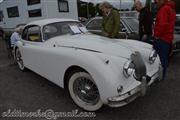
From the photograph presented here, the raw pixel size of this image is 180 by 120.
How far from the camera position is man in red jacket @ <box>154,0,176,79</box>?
13.8 ft

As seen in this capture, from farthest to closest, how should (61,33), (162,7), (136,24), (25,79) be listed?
(136,24)
(25,79)
(61,33)
(162,7)

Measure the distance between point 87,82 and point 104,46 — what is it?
2.35 ft

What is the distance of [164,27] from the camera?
424cm

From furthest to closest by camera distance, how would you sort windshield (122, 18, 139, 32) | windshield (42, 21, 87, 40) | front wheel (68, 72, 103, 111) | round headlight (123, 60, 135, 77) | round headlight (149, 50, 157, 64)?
windshield (122, 18, 139, 32) < windshield (42, 21, 87, 40) < round headlight (149, 50, 157, 64) < front wheel (68, 72, 103, 111) < round headlight (123, 60, 135, 77)

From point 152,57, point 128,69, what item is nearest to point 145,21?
point 152,57

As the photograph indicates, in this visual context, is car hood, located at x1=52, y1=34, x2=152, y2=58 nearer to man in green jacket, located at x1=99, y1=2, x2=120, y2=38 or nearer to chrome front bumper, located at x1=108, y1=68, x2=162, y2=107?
chrome front bumper, located at x1=108, y1=68, x2=162, y2=107

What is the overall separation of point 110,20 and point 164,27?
150 cm

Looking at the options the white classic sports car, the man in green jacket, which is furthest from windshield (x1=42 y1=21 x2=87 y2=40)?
the man in green jacket

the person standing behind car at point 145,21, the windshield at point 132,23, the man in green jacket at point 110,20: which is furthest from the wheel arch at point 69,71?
the windshield at point 132,23

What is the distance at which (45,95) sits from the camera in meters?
4.32

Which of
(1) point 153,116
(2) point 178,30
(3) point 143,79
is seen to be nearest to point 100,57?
(3) point 143,79

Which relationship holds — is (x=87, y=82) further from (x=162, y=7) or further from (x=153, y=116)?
(x=162, y=7)

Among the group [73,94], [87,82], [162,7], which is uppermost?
[162,7]

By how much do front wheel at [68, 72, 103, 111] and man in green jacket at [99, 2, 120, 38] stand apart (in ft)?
7.21
